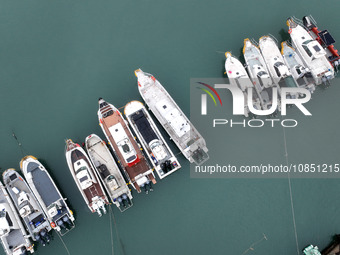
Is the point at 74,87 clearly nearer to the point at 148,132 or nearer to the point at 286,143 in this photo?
the point at 148,132

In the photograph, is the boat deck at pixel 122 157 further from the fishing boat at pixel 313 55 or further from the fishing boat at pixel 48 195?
the fishing boat at pixel 313 55

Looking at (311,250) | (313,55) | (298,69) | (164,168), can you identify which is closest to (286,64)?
(298,69)

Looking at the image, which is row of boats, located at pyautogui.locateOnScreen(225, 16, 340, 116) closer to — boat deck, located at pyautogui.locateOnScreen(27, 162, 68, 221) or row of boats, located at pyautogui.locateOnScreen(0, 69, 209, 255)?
row of boats, located at pyautogui.locateOnScreen(0, 69, 209, 255)

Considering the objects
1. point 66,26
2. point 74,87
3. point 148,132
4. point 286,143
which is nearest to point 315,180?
point 286,143

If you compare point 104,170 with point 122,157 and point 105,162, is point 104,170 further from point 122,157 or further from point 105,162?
point 122,157

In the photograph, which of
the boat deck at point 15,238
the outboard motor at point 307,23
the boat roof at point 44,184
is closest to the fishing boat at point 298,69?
the outboard motor at point 307,23

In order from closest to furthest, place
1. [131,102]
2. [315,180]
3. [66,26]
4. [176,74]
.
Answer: [315,180] < [131,102] < [176,74] < [66,26]

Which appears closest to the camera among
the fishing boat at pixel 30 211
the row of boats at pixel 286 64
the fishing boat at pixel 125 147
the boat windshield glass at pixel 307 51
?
the fishing boat at pixel 30 211

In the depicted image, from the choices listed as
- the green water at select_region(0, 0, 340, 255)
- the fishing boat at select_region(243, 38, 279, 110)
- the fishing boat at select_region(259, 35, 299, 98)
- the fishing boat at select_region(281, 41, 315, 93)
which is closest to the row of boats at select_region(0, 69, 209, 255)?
the green water at select_region(0, 0, 340, 255)
